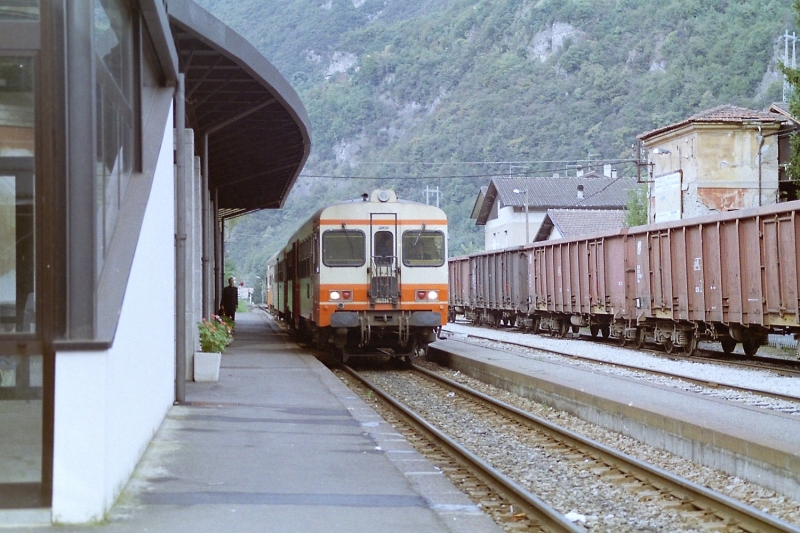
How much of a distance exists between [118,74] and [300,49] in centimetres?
14161

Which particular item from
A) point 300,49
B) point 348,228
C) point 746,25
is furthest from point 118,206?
point 300,49

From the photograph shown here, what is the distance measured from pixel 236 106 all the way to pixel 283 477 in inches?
463

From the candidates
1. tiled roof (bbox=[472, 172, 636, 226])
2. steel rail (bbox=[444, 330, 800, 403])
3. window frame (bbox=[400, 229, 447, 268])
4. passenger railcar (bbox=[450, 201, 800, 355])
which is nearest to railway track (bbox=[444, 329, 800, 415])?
steel rail (bbox=[444, 330, 800, 403])

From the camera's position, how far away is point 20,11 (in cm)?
576

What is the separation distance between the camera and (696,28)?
329 feet

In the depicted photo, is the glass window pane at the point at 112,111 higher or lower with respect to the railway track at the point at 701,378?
higher

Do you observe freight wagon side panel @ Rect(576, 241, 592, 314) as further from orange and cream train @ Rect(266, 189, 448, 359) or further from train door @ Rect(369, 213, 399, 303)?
train door @ Rect(369, 213, 399, 303)

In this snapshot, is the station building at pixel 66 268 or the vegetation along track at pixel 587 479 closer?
the station building at pixel 66 268

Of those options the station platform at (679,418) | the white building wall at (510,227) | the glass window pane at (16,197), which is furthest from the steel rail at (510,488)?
the white building wall at (510,227)

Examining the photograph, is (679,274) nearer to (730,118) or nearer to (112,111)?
(112,111)

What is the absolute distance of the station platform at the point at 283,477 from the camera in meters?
6.12

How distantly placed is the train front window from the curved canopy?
7.40 ft

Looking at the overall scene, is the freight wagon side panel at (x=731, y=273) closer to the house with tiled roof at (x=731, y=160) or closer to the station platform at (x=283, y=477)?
the station platform at (x=283, y=477)

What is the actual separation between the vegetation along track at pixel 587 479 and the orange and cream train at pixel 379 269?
14.5 feet
